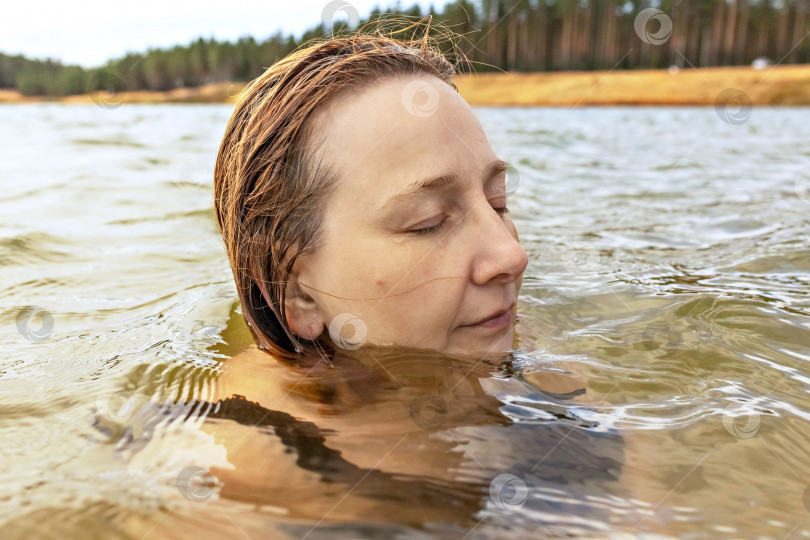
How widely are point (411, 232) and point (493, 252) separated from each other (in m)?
0.26

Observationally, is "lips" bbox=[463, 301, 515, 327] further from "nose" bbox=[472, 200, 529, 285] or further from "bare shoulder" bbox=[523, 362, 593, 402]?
"bare shoulder" bbox=[523, 362, 593, 402]

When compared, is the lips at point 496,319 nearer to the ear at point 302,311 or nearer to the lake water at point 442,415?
the lake water at point 442,415

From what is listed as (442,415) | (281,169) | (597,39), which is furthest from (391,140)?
(597,39)

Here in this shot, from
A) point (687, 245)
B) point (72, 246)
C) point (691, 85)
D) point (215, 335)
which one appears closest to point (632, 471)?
point (215, 335)

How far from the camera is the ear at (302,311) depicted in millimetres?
2264

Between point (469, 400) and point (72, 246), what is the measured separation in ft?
10.9

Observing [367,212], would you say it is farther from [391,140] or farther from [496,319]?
[496,319]

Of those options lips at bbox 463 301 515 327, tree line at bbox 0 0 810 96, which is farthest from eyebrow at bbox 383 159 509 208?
tree line at bbox 0 0 810 96

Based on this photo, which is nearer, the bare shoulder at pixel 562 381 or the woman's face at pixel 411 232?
the woman's face at pixel 411 232

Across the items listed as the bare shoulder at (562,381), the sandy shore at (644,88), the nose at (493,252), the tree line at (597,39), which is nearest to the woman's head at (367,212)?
the nose at (493,252)

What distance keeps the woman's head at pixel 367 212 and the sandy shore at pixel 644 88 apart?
32.5m

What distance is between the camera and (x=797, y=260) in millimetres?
3789

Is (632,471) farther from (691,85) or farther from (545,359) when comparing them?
(691,85)

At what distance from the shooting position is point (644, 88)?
39656mm
